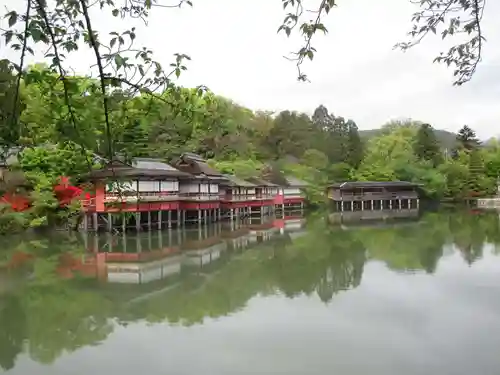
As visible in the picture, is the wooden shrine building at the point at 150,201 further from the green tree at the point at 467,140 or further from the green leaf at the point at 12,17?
the green tree at the point at 467,140

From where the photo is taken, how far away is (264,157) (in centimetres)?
4656

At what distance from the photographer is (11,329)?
8828 millimetres

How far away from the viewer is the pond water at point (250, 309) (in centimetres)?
695

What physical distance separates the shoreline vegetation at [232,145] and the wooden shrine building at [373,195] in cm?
134

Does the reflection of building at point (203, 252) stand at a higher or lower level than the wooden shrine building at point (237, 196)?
lower

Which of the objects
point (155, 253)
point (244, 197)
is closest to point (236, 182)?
point (244, 197)

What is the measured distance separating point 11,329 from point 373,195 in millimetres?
37422

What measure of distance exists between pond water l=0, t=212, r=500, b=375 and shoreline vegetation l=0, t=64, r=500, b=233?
8.51ft

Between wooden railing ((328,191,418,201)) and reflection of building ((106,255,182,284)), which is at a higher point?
wooden railing ((328,191,418,201))

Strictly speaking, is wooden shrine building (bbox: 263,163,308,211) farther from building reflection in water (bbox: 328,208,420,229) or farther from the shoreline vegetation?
building reflection in water (bbox: 328,208,420,229)

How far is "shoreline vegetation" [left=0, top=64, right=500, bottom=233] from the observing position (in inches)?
90.0

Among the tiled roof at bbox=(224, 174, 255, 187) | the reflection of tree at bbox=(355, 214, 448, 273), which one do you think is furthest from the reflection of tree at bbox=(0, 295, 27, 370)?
the tiled roof at bbox=(224, 174, 255, 187)

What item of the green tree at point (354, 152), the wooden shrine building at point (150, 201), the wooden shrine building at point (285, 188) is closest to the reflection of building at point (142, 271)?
the wooden shrine building at point (150, 201)

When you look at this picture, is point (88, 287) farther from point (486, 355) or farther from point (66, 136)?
point (66, 136)
